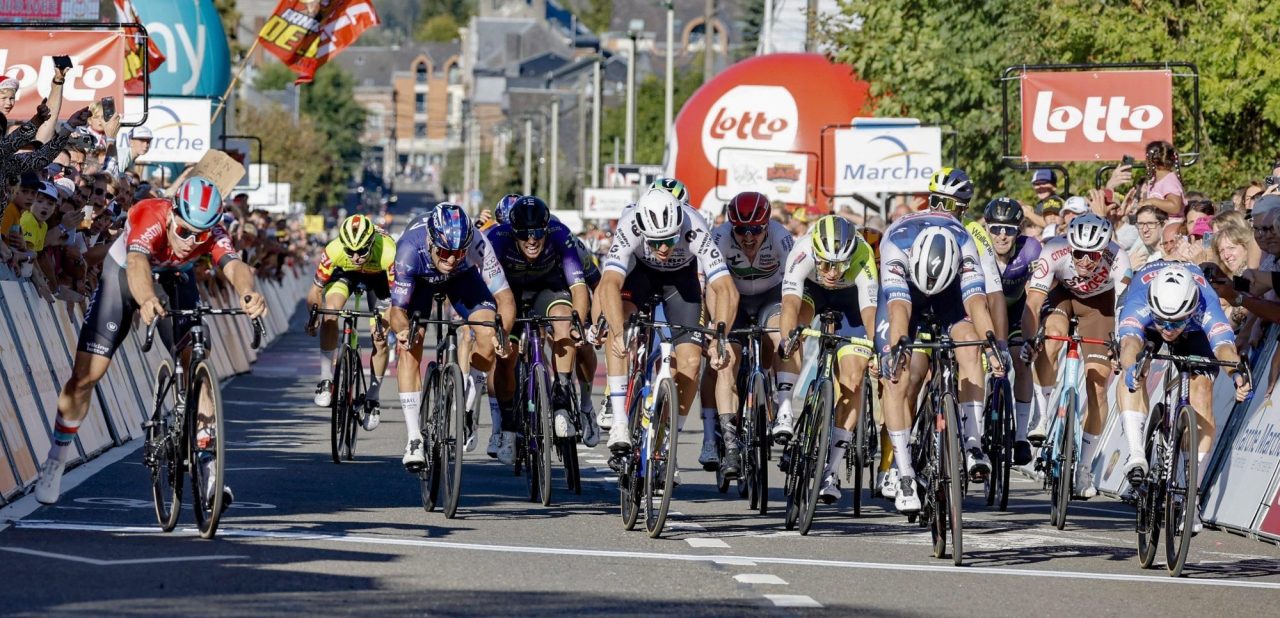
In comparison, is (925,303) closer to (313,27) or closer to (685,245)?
(685,245)

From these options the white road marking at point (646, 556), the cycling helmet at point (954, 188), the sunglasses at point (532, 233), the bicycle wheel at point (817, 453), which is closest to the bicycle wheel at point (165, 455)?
the white road marking at point (646, 556)

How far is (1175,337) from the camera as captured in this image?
39.5 feet

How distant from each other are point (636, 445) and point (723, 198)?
2366cm

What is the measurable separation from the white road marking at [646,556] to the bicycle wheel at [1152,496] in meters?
0.32

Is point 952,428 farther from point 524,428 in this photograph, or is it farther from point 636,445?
point 524,428

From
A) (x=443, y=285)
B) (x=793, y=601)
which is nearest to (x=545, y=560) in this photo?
(x=793, y=601)

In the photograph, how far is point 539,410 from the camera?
1362 cm

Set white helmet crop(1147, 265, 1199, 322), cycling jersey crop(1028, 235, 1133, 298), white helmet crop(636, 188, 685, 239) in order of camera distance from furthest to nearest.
→ 1. cycling jersey crop(1028, 235, 1133, 298)
2. white helmet crop(636, 188, 685, 239)
3. white helmet crop(1147, 265, 1199, 322)

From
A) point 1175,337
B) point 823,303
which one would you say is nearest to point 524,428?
point 823,303

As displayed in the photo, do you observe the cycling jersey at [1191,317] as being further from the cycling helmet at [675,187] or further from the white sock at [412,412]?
the cycling helmet at [675,187]

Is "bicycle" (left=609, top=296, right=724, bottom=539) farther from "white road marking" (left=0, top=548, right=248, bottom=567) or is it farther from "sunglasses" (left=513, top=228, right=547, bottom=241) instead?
"white road marking" (left=0, top=548, right=248, bottom=567)

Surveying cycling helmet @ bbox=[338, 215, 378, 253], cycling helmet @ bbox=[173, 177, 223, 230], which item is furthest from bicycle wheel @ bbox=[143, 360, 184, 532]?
cycling helmet @ bbox=[338, 215, 378, 253]

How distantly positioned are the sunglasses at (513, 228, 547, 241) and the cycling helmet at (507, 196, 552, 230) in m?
0.03

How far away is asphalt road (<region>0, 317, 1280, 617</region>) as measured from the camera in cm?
910
